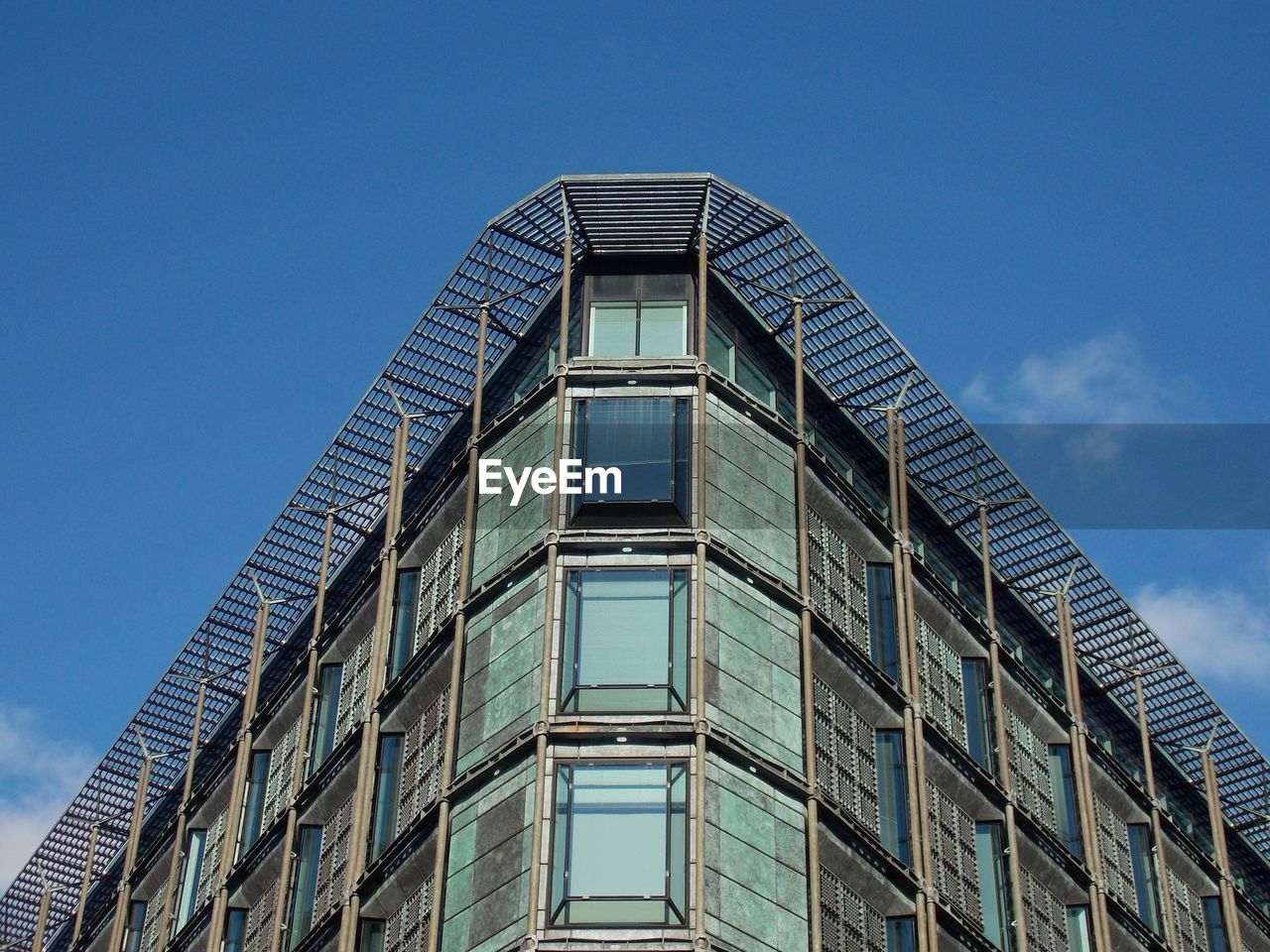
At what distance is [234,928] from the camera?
2131 inches

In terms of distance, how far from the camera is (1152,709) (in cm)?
6038

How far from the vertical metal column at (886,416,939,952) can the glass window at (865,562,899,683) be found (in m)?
0.18

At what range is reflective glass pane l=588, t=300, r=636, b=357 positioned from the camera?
47.2m

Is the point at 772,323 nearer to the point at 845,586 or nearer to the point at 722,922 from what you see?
the point at 845,586

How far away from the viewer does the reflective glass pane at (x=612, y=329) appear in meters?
47.2

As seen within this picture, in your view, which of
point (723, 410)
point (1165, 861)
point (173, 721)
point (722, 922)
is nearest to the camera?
point (722, 922)

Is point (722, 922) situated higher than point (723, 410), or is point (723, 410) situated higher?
point (723, 410)

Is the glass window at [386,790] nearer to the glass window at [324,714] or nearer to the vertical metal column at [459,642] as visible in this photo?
the vertical metal column at [459,642]

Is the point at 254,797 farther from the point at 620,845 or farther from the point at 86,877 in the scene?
the point at 620,845

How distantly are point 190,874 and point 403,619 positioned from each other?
1460 centimetres

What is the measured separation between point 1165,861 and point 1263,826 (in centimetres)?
724

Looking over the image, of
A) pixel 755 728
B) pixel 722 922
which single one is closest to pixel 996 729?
pixel 755 728

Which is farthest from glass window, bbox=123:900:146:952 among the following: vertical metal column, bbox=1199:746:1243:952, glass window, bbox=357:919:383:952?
vertical metal column, bbox=1199:746:1243:952

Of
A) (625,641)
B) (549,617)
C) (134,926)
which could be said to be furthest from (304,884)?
(134,926)
